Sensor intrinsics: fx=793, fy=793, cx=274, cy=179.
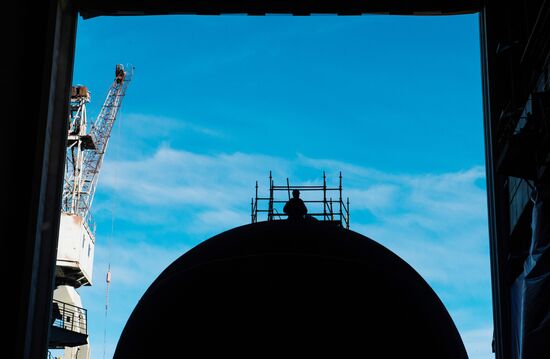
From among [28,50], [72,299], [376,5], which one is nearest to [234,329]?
[28,50]

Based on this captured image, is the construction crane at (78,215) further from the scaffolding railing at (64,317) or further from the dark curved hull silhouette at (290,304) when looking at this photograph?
the dark curved hull silhouette at (290,304)

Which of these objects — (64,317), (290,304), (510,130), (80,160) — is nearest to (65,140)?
(510,130)

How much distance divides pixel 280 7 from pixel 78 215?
153 feet

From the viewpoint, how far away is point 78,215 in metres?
57.7

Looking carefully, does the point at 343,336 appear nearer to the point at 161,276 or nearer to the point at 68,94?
the point at 161,276

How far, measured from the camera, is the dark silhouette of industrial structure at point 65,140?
34.5 ft

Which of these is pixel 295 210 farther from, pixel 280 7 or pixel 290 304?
pixel 280 7

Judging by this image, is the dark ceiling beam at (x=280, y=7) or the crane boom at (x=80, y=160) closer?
the dark ceiling beam at (x=280, y=7)

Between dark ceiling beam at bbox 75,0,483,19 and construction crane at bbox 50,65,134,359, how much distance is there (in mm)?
26755

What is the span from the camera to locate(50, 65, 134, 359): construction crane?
165ft

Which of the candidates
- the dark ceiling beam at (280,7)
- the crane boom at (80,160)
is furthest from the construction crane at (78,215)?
the dark ceiling beam at (280,7)

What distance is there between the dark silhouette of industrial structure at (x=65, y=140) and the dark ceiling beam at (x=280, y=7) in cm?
2

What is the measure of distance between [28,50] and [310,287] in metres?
7.99

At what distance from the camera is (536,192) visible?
1201 centimetres
